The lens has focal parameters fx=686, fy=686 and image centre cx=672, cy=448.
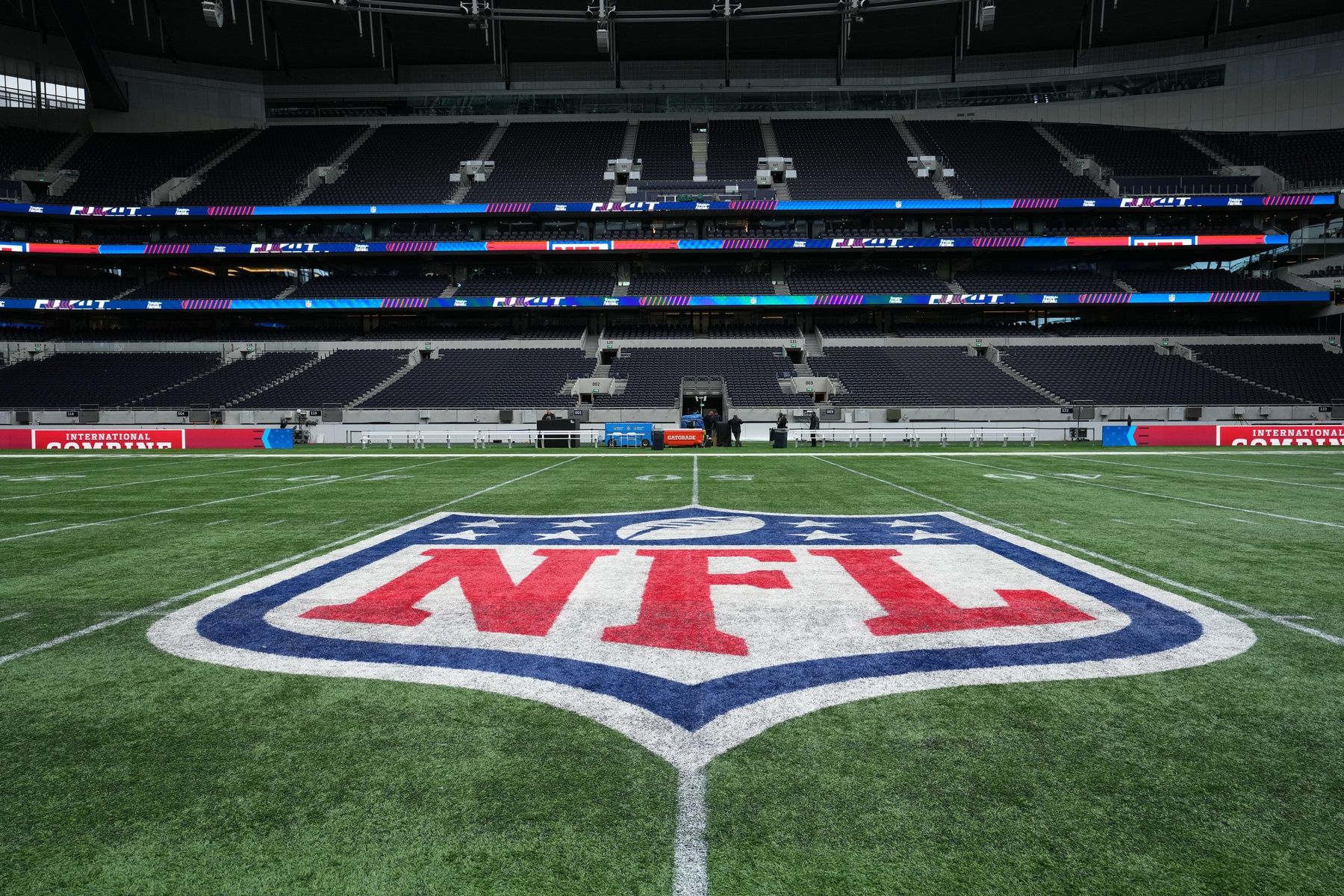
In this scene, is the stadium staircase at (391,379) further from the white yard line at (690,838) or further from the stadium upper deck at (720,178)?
the white yard line at (690,838)

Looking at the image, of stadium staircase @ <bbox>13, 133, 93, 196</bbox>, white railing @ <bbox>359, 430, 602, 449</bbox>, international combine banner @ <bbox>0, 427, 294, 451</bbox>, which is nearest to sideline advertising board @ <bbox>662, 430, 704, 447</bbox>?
white railing @ <bbox>359, 430, 602, 449</bbox>

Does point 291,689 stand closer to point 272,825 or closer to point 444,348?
point 272,825

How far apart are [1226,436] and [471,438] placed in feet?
103

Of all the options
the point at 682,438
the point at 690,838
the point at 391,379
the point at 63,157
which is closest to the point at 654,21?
the point at 391,379

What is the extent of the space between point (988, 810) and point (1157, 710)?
1.46 m

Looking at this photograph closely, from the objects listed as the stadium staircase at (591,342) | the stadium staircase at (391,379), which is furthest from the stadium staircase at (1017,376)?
the stadium staircase at (391,379)

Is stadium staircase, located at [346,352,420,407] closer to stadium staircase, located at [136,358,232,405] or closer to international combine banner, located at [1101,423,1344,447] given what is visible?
stadium staircase, located at [136,358,232,405]

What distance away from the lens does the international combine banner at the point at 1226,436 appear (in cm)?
2581

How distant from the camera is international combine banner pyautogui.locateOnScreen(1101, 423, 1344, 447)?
84.7ft

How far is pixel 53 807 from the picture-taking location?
8.11 ft

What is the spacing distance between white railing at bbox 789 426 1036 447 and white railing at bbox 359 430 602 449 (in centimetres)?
952

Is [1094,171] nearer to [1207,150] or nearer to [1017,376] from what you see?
[1207,150]

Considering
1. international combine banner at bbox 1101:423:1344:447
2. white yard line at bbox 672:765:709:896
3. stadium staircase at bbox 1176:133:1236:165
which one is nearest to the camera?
white yard line at bbox 672:765:709:896

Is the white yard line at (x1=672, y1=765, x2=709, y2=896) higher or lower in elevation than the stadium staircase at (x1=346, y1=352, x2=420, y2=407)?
lower
